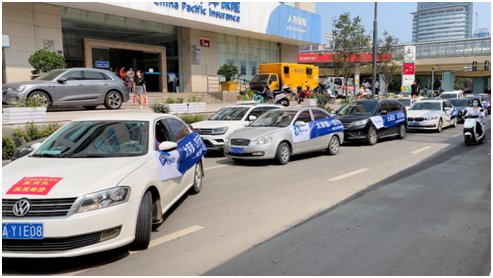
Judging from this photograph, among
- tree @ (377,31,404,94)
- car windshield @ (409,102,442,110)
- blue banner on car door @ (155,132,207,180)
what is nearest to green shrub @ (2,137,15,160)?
blue banner on car door @ (155,132,207,180)

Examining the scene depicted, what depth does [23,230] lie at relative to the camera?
4.10m

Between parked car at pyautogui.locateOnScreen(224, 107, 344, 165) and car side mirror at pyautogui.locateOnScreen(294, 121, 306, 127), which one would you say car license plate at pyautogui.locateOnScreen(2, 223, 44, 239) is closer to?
parked car at pyautogui.locateOnScreen(224, 107, 344, 165)

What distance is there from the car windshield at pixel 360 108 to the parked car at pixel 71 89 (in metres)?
8.61

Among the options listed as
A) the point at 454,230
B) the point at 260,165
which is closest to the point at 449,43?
the point at 260,165

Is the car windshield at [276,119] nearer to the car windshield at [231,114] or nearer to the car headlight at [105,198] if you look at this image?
the car windshield at [231,114]

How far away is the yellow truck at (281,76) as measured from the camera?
2978 centimetres

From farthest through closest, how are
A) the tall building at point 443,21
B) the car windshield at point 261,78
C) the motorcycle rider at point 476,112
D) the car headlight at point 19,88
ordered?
1. the tall building at point 443,21
2. the car windshield at point 261,78
3. the car headlight at point 19,88
4. the motorcycle rider at point 476,112

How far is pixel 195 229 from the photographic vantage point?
5699 millimetres

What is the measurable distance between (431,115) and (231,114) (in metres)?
9.62

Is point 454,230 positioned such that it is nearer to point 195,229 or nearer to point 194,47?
point 195,229

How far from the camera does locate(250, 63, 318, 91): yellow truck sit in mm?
29783

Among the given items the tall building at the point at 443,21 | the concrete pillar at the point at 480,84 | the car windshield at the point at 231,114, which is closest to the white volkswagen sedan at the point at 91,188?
the car windshield at the point at 231,114

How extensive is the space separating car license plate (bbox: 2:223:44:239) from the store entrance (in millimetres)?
23673

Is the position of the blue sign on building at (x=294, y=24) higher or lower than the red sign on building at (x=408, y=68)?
higher
